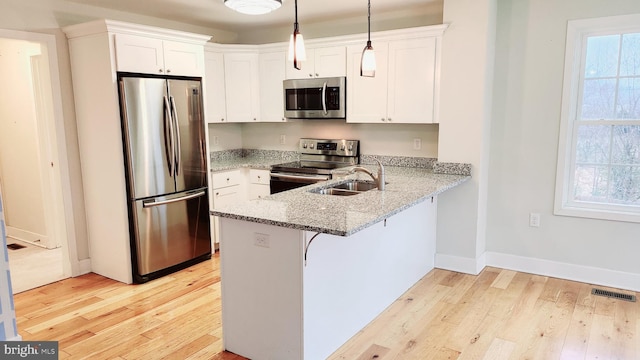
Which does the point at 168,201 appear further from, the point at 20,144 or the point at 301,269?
the point at 20,144

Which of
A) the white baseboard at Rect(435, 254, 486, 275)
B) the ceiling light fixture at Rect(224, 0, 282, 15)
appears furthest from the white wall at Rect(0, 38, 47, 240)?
the white baseboard at Rect(435, 254, 486, 275)

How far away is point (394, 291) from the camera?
11.0 feet

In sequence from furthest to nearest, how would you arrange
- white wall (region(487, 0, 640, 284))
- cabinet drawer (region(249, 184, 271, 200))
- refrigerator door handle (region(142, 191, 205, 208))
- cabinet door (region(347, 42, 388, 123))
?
cabinet drawer (region(249, 184, 271, 200)) → cabinet door (region(347, 42, 388, 123)) → refrigerator door handle (region(142, 191, 205, 208)) → white wall (region(487, 0, 640, 284))

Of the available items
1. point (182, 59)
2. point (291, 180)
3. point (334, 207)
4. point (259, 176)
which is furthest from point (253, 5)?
point (259, 176)

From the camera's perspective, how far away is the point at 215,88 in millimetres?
4781

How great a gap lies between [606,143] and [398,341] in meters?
Answer: 2.42

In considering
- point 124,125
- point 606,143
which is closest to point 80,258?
point 124,125

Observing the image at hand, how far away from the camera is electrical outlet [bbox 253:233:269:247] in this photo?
2.45 metres

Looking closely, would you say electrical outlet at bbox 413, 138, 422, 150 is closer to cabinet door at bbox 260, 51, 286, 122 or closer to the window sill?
the window sill

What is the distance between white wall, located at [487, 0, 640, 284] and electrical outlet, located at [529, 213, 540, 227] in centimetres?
3

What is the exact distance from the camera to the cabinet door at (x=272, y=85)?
483cm

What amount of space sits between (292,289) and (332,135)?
281cm

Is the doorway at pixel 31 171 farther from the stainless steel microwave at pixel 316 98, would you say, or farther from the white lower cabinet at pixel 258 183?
the stainless steel microwave at pixel 316 98

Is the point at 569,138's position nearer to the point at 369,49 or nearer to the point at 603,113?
the point at 603,113
